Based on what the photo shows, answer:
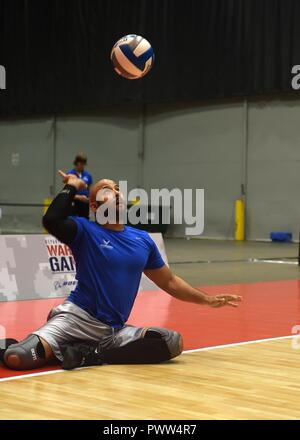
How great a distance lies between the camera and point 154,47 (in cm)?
2650

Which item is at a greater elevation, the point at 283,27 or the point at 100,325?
the point at 283,27

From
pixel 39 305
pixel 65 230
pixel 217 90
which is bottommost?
pixel 39 305

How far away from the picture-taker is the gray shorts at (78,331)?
595 cm

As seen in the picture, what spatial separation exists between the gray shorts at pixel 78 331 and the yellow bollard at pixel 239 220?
1922 cm

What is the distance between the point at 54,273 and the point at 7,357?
478cm

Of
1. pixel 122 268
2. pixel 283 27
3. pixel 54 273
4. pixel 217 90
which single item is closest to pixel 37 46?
pixel 217 90

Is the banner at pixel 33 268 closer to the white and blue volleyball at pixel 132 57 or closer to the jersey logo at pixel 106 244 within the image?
the white and blue volleyball at pixel 132 57

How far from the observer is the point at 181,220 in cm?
2672

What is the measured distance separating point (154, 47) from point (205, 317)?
743 inches

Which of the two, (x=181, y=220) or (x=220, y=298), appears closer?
(x=220, y=298)

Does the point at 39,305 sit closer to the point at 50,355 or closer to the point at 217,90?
the point at 50,355

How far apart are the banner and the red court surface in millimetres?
248

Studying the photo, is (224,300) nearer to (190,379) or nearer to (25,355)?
(190,379)

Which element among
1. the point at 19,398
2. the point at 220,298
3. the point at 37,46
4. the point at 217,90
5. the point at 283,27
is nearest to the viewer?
the point at 19,398
